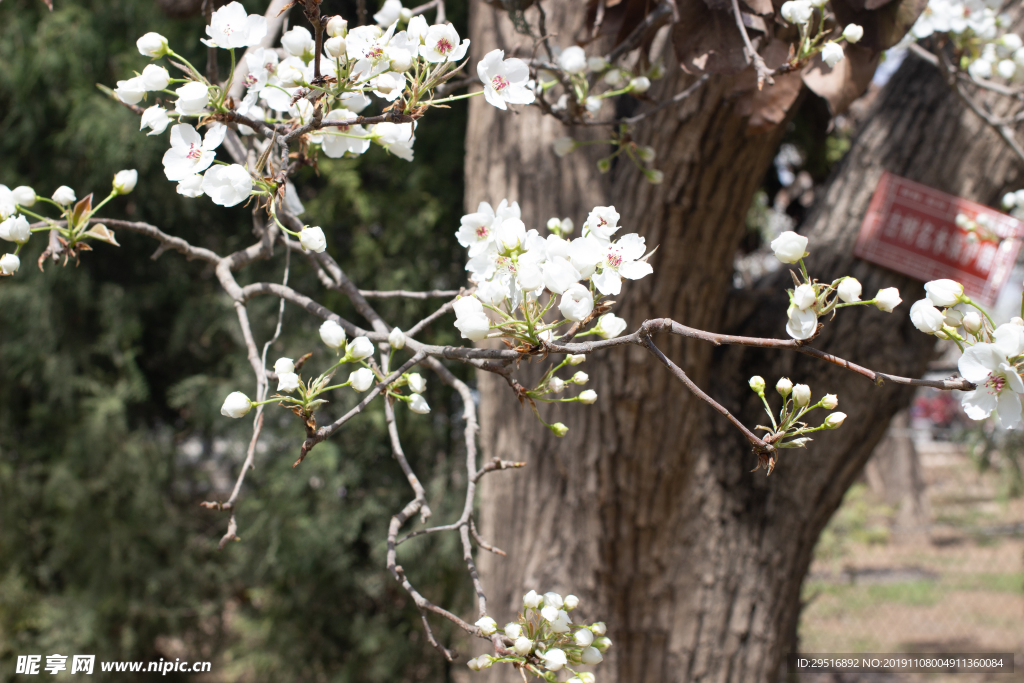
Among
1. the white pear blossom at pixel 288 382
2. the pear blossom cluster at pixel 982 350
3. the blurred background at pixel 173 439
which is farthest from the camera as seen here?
the blurred background at pixel 173 439

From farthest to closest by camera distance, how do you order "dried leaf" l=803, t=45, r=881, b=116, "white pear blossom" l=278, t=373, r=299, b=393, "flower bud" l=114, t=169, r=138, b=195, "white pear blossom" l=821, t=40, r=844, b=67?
"dried leaf" l=803, t=45, r=881, b=116 → "white pear blossom" l=821, t=40, r=844, b=67 → "flower bud" l=114, t=169, r=138, b=195 → "white pear blossom" l=278, t=373, r=299, b=393

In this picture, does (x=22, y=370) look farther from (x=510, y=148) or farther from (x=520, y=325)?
(x=520, y=325)

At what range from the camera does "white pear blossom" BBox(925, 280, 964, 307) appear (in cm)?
52

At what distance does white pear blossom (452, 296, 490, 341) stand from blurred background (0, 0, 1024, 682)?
1.66 m

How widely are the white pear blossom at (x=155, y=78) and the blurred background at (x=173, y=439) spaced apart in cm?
158

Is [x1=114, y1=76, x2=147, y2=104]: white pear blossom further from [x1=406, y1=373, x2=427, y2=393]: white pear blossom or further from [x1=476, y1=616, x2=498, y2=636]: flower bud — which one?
[x1=476, y1=616, x2=498, y2=636]: flower bud

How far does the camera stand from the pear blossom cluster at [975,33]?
44.1 inches

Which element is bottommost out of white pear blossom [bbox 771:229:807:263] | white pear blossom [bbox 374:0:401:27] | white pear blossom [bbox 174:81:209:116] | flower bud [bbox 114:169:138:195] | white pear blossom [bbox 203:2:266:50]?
white pear blossom [bbox 771:229:807:263]

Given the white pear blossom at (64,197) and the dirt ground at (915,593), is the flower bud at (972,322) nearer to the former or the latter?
the white pear blossom at (64,197)

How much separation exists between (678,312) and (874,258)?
1.62 ft

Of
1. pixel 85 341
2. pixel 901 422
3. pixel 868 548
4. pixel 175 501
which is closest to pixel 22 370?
pixel 85 341

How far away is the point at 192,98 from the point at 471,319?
33 cm

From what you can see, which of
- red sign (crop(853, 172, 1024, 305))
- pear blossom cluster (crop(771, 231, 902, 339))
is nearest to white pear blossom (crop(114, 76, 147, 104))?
pear blossom cluster (crop(771, 231, 902, 339))

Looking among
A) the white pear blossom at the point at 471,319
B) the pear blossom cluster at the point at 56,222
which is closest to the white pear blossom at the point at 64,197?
the pear blossom cluster at the point at 56,222
